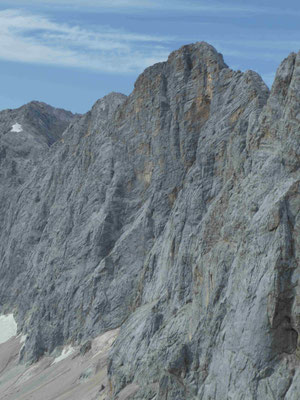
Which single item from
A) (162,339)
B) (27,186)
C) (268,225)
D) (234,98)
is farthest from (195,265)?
(27,186)

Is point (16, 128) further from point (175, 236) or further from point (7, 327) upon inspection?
point (175, 236)

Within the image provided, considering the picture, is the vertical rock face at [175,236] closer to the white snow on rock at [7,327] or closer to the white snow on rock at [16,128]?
the white snow on rock at [7,327]

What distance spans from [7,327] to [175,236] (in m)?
43.5

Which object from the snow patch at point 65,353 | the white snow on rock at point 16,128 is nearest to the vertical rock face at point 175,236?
the snow patch at point 65,353

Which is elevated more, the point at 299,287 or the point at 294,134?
the point at 294,134

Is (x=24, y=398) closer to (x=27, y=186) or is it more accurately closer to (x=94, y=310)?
(x=94, y=310)

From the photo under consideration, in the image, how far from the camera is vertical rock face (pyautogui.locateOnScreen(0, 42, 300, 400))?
32.3 metres

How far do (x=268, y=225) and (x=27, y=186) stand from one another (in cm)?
8367

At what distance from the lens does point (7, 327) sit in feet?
298

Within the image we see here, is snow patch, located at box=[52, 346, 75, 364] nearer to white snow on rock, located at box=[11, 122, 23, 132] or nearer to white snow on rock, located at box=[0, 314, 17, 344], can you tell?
white snow on rock, located at box=[0, 314, 17, 344]

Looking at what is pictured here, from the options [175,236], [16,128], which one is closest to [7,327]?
[175,236]

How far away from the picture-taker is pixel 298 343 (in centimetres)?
3000

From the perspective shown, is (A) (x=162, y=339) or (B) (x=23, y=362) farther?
(B) (x=23, y=362)

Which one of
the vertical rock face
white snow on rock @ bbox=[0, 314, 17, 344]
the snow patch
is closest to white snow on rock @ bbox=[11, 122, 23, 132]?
the vertical rock face
